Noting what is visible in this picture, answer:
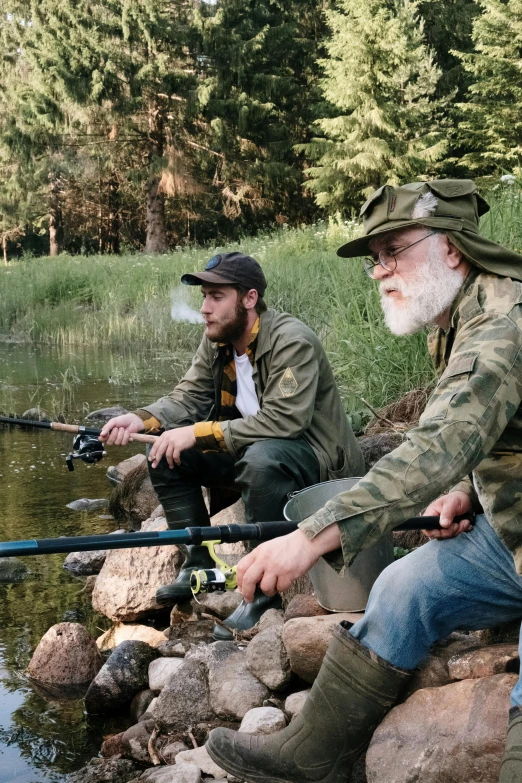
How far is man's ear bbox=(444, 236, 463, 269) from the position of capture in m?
2.31

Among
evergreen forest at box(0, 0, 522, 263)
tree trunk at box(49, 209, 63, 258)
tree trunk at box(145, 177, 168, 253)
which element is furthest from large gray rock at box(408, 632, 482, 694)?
tree trunk at box(49, 209, 63, 258)

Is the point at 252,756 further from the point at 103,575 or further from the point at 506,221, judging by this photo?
the point at 506,221

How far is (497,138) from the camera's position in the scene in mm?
24797

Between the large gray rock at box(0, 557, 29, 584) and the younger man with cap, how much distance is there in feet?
3.37

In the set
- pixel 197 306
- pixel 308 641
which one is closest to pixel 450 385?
pixel 308 641

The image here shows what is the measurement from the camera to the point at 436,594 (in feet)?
7.50

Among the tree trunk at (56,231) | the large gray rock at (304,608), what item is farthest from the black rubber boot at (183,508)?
the tree trunk at (56,231)

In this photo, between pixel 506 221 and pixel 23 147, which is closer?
pixel 506 221

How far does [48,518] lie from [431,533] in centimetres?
376

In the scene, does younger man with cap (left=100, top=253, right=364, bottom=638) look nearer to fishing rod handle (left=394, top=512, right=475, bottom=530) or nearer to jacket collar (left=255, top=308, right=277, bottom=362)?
jacket collar (left=255, top=308, right=277, bottom=362)

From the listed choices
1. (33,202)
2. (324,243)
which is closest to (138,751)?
(324,243)

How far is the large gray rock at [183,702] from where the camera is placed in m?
3.16

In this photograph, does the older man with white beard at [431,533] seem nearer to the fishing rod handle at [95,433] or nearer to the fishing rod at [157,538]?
the fishing rod at [157,538]

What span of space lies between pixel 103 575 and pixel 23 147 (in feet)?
87.4
